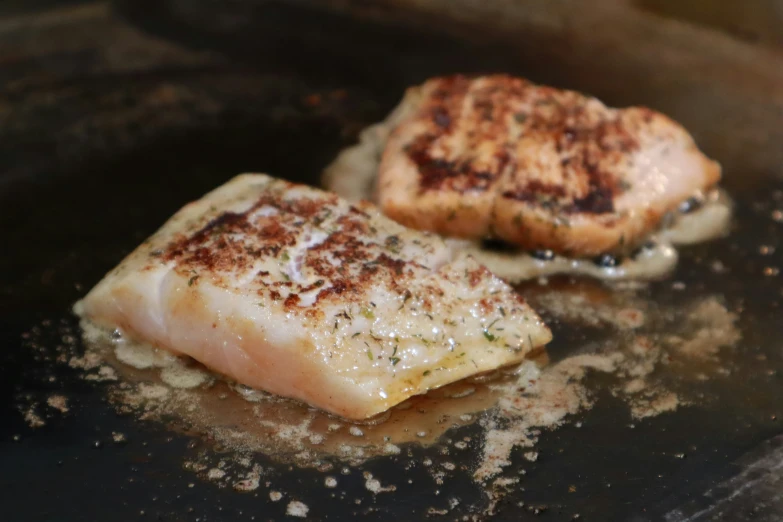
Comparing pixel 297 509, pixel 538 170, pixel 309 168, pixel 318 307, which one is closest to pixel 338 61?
pixel 309 168

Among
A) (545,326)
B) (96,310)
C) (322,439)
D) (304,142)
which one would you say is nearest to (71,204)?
(96,310)

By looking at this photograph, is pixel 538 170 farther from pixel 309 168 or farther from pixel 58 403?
pixel 58 403

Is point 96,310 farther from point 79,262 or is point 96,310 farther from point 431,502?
point 431,502

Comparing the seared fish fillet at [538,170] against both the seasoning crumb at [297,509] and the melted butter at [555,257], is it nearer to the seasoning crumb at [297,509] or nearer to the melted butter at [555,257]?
the melted butter at [555,257]

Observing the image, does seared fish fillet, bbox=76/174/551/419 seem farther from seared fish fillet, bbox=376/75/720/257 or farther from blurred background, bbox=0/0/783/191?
blurred background, bbox=0/0/783/191

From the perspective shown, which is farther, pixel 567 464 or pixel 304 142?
pixel 304 142
